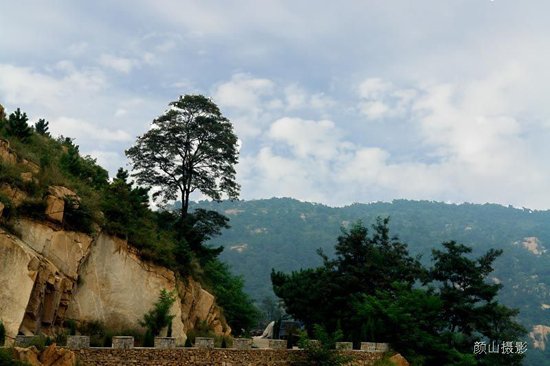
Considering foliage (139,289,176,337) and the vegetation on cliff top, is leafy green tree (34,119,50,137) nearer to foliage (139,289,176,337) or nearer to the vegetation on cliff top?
the vegetation on cliff top

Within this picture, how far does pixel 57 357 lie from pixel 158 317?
270 inches

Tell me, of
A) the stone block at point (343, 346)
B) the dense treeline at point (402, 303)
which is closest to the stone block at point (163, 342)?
the stone block at point (343, 346)

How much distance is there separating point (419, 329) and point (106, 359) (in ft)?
63.6

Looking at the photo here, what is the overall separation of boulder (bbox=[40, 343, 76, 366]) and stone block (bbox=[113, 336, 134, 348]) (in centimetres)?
201

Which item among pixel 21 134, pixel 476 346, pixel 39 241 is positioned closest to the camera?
pixel 39 241

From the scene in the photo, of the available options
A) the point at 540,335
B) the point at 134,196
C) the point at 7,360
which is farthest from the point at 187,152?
the point at 540,335

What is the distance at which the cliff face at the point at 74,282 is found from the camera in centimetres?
1944

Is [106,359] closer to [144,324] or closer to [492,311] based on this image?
[144,324]

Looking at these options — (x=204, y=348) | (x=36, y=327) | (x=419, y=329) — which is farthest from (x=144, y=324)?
(x=419, y=329)

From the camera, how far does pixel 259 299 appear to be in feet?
519

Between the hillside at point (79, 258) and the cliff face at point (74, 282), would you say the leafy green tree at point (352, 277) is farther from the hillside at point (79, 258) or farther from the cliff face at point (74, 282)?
the cliff face at point (74, 282)

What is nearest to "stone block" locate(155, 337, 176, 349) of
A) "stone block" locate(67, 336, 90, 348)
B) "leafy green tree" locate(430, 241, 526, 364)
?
"stone block" locate(67, 336, 90, 348)

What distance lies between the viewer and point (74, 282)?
22.8m

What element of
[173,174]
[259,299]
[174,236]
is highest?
[173,174]
